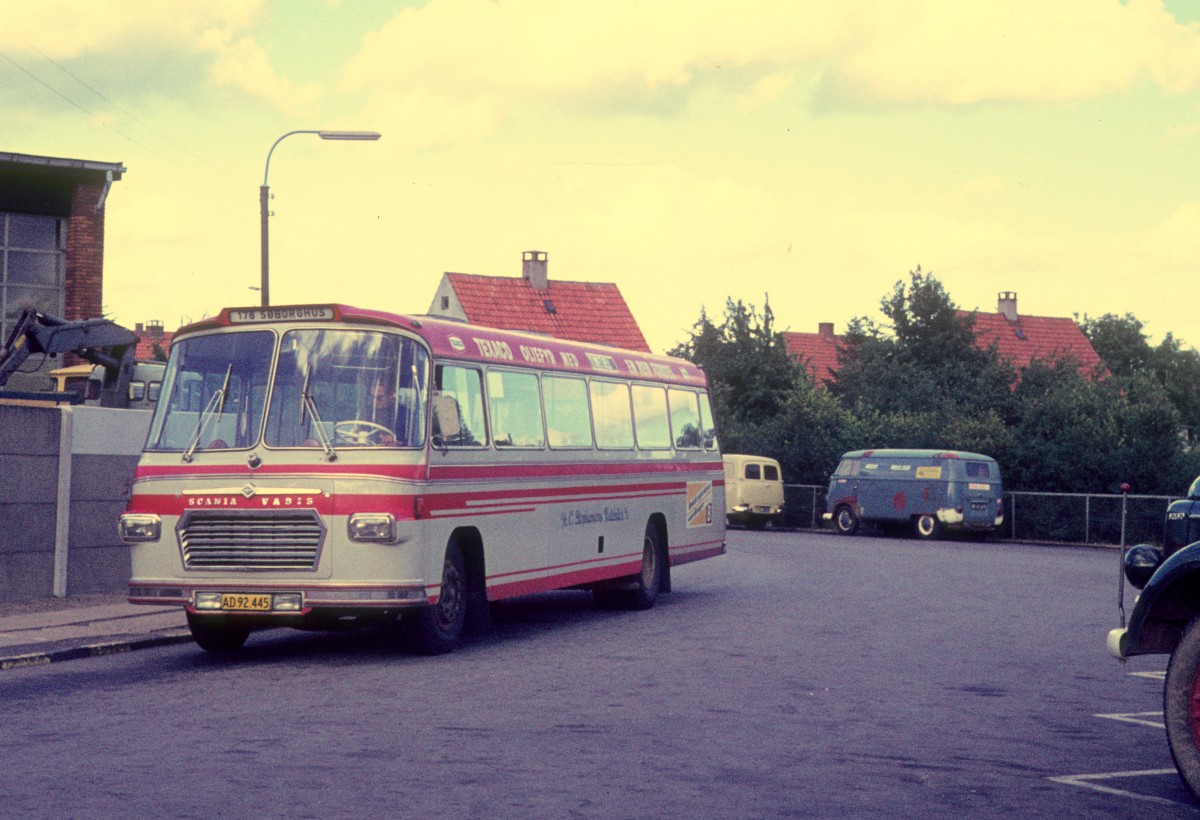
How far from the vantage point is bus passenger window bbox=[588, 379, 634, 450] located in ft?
58.6

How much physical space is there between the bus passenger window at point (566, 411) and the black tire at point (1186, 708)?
371 inches

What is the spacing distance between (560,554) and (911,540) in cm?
2451

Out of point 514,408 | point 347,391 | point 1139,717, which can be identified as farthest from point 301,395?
point 1139,717

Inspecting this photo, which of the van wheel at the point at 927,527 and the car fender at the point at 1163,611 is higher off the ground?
the car fender at the point at 1163,611

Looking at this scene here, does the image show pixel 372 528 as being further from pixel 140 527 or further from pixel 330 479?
pixel 140 527

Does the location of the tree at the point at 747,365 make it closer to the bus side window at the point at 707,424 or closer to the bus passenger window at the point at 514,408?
the bus side window at the point at 707,424

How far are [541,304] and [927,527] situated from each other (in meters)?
31.8

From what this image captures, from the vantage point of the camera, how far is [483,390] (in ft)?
49.2

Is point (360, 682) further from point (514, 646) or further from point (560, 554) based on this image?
point (560, 554)

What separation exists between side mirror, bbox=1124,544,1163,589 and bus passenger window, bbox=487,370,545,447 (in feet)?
25.1

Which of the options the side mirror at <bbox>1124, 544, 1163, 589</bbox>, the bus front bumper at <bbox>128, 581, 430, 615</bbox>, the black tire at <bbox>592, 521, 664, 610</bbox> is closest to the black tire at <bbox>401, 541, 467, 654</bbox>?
the bus front bumper at <bbox>128, 581, 430, 615</bbox>

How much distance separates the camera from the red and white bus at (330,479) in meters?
12.9

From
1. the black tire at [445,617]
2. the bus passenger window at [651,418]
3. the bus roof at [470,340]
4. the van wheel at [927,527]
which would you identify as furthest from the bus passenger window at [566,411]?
the van wheel at [927,527]

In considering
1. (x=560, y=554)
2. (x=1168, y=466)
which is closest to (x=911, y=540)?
(x=1168, y=466)
